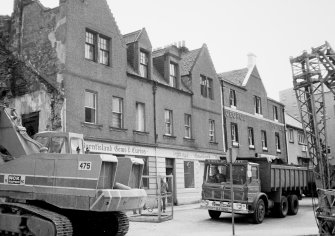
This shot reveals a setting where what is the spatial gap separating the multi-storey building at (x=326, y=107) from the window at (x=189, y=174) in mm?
23720

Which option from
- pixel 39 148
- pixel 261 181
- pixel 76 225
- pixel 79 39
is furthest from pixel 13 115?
pixel 261 181

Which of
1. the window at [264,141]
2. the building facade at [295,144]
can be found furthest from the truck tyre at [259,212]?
the building facade at [295,144]

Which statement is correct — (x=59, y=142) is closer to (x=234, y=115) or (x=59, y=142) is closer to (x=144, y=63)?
(x=144, y=63)

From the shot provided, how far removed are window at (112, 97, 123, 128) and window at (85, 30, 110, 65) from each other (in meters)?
2.14

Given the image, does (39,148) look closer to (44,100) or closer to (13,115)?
(13,115)

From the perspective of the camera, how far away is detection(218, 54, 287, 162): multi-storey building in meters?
32.5

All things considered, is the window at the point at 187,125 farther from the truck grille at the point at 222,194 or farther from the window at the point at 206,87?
the truck grille at the point at 222,194

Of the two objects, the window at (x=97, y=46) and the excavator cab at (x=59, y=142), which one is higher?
the window at (x=97, y=46)

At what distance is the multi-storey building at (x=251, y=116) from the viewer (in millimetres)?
32469

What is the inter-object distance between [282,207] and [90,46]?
12.5 meters

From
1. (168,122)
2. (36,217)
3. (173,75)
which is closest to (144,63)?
(173,75)

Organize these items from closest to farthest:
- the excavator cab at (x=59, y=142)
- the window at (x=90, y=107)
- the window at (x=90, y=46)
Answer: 1. the excavator cab at (x=59, y=142)
2. the window at (x=90, y=107)
3. the window at (x=90, y=46)

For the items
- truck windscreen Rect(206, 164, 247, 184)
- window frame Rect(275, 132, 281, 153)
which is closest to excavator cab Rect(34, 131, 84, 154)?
truck windscreen Rect(206, 164, 247, 184)

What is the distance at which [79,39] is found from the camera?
20281 mm
